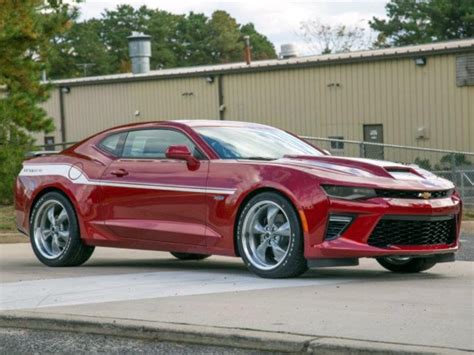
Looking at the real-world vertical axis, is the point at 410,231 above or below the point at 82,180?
below

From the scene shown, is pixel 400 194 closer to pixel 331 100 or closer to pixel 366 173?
pixel 366 173

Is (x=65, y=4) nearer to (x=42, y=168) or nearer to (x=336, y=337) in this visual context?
(x=42, y=168)

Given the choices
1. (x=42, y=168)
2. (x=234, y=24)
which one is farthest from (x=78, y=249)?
(x=234, y=24)

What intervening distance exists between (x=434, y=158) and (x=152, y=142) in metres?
16.2

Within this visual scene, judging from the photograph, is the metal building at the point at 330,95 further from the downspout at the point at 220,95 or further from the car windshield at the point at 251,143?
the car windshield at the point at 251,143

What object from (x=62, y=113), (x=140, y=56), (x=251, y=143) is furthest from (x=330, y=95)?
(x=251, y=143)

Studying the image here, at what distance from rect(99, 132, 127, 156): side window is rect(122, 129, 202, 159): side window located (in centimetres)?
8

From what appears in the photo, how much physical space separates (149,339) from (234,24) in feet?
335

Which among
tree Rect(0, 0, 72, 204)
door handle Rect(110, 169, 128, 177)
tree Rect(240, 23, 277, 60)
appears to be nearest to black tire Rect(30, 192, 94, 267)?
door handle Rect(110, 169, 128, 177)

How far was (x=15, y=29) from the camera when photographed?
20484mm

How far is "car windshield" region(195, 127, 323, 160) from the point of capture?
31.1 feet

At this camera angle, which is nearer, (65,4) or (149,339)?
(149,339)

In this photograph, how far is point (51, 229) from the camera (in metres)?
10.5

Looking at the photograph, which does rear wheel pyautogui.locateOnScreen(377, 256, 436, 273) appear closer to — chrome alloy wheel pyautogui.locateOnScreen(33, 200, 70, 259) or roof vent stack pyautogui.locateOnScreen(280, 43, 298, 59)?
chrome alloy wheel pyautogui.locateOnScreen(33, 200, 70, 259)
